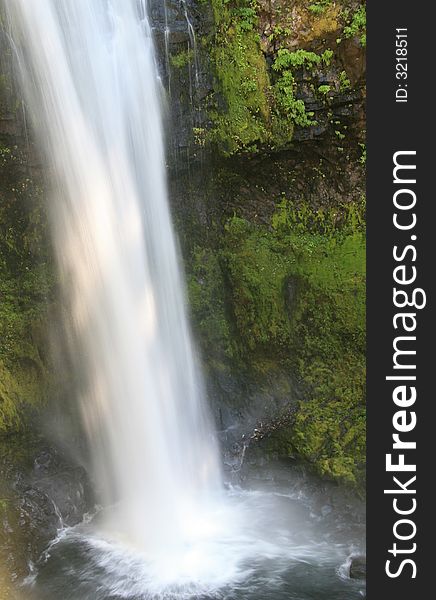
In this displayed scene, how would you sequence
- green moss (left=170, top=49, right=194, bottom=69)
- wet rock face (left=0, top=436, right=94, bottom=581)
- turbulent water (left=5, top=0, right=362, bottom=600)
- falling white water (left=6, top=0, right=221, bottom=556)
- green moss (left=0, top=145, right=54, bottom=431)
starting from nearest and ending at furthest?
wet rock face (left=0, top=436, right=94, bottom=581)
turbulent water (left=5, top=0, right=362, bottom=600)
falling white water (left=6, top=0, right=221, bottom=556)
green moss (left=0, top=145, right=54, bottom=431)
green moss (left=170, top=49, right=194, bottom=69)

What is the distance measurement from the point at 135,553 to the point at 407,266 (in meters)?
4.16

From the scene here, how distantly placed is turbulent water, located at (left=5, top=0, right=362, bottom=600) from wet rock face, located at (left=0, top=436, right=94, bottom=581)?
20cm

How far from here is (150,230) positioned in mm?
7973

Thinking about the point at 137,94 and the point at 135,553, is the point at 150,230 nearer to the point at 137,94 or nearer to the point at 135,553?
the point at 137,94

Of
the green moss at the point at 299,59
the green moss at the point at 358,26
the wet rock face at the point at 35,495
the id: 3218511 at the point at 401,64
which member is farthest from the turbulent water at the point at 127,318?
the id: 3218511 at the point at 401,64

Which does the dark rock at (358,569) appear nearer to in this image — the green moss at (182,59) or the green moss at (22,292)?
the green moss at (22,292)

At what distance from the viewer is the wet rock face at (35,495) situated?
6.80 meters

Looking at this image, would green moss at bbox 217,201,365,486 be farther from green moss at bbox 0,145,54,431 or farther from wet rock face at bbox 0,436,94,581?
wet rock face at bbox 0,436,94,581

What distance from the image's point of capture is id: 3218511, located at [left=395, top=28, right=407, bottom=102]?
616 cm

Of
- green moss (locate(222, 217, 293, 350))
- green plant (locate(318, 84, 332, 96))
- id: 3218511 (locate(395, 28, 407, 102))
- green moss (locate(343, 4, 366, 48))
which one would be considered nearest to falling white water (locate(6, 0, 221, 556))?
green moss (locate(222, 217, 293, 350))

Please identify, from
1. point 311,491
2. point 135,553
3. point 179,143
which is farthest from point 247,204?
point 135,553

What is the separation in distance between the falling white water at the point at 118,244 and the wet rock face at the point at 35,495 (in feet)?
1.22

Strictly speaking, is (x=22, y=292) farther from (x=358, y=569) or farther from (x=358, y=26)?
(x=358, y=26)

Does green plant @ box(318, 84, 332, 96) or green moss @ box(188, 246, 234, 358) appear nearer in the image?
green plant @ box(318, 84, 332, 96)
